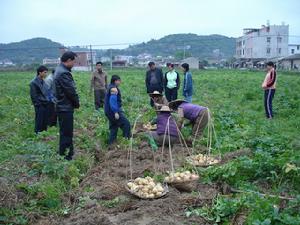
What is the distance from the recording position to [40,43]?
102312mm

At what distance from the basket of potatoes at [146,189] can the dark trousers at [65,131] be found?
1883 millimetres

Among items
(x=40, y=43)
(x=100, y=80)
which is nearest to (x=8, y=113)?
(x=100, y=80)

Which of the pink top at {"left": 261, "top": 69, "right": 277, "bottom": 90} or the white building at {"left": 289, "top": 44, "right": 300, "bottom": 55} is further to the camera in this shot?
the white building at {"left": 289, "top": 44, "right": 300, "bottom": 55}

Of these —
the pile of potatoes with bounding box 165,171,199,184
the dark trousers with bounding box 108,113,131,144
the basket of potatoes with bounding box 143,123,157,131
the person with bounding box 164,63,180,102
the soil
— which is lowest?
the soil

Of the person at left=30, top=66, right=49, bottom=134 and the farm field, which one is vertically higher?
the person at left=30, top=66, right=49, bottom=134

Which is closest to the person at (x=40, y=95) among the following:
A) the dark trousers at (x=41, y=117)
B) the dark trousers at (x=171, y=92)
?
the dark trousers at (x=41, y=117)

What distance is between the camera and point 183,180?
5770mm

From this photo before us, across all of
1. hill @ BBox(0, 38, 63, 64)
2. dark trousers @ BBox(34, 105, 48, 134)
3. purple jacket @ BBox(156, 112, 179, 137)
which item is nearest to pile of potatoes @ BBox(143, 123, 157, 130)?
purple jacket @ BBox(156, 112, 179, 137)

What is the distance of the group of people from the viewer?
22.9ft

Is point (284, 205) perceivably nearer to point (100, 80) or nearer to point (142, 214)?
point (142, 214)

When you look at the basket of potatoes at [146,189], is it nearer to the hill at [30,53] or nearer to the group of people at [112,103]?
the group of people at [112,103]

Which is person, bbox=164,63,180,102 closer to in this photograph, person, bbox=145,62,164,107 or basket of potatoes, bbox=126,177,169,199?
person, bbox=145,62,164,107

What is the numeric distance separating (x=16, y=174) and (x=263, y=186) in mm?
3818

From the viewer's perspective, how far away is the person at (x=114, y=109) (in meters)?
8.30
